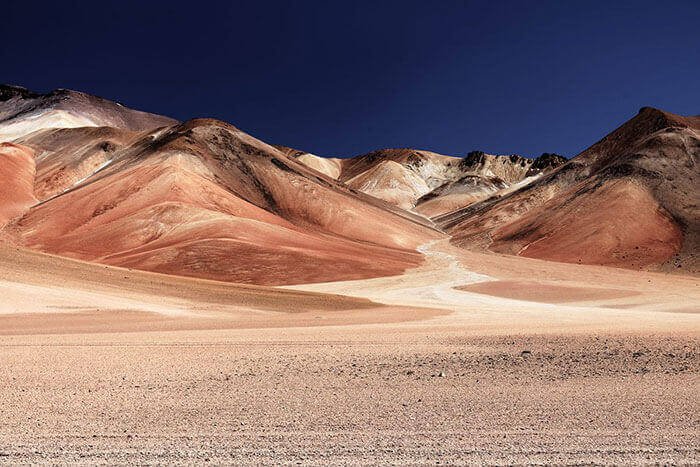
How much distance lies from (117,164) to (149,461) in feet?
360

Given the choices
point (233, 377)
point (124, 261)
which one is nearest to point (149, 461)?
point (233, 377)

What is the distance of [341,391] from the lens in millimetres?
9945

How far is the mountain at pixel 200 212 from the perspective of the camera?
5462 cm

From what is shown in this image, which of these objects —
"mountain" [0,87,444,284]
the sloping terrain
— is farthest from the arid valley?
the sloping terrain

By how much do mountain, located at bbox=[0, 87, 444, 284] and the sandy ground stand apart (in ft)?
104

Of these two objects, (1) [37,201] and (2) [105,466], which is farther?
(1) [37,201]

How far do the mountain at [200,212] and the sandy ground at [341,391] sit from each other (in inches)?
1245

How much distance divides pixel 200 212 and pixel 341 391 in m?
61.1

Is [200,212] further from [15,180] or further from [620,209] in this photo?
[620,209]

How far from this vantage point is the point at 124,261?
2135 inches

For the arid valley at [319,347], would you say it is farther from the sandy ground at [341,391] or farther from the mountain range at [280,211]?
the mountain range at [280,211]

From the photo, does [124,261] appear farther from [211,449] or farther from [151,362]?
[211,449]

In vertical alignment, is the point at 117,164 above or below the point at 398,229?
above

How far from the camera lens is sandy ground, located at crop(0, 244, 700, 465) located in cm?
708
